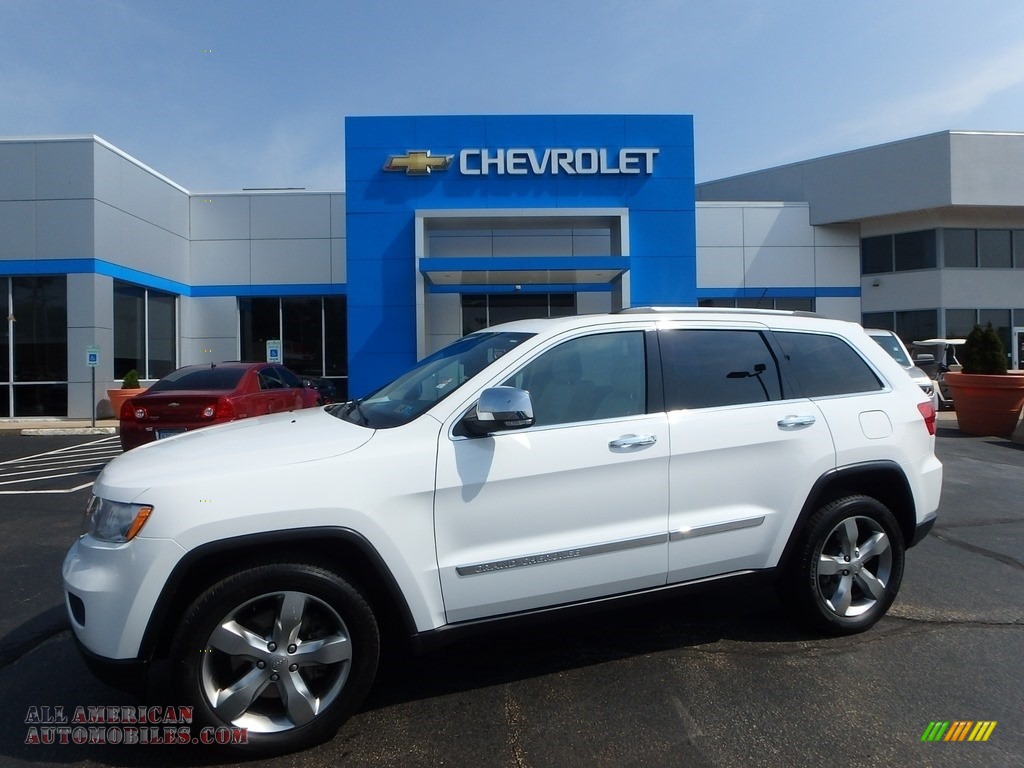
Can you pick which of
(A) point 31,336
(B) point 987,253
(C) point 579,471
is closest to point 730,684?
(C) point 579,471

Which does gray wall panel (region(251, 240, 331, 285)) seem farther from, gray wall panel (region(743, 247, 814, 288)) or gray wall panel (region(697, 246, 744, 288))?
gray wall panel (region(743, 247, 814, 288))

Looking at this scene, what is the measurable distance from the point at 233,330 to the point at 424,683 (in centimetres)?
2002

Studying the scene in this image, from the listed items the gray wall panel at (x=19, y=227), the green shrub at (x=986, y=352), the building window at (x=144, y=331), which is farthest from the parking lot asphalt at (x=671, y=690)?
the gray wall panel at (x=19, y=227)

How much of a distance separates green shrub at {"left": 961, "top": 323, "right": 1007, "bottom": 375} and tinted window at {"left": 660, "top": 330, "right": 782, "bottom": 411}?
12179 millimetres

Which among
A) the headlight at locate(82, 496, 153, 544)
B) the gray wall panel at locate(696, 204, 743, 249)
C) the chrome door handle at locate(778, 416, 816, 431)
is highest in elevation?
the gray wall panel at locate(696, 204, 743, 249)

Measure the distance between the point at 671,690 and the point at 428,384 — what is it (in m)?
1.96

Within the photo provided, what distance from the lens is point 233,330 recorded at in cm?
2139

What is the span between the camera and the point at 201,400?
8398mm

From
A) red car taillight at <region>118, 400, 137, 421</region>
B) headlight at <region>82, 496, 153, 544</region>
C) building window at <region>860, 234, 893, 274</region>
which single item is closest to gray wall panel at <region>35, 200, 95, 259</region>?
red car taillight at <region>118, 400, 137, 421</region>

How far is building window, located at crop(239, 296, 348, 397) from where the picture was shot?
21297 millimetres

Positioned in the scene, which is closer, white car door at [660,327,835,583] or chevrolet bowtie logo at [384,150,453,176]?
white car door at [660,327,835,583]

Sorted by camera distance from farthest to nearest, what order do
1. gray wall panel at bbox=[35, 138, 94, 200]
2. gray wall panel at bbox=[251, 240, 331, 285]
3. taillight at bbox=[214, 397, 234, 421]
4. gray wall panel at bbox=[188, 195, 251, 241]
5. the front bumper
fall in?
gray wall panel at bbox=[188, 195, 251, 241] → gray wall panel at bbox=[251, 240, 331, 285] → gray wall panel at bbox=[35, 138, 94, 200] → taillight at bbox=[214, 397, 234, 421] → the front bumper

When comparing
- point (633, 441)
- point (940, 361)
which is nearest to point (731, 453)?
point (633, 441)

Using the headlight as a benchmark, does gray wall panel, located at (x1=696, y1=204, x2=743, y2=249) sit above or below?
above
